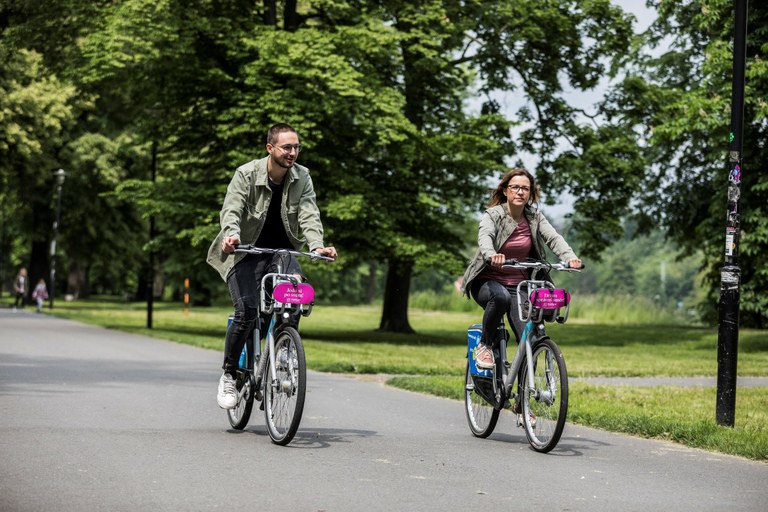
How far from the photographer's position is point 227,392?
26.9 feet

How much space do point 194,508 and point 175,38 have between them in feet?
71.9

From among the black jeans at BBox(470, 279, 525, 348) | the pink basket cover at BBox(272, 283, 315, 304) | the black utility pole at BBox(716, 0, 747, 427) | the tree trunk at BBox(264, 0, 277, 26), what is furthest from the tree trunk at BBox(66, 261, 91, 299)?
the pink basket cover at BBox(272, 283, 315, 304)

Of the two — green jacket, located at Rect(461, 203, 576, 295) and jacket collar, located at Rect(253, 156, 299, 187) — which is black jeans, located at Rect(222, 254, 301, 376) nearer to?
jacket collar, located at Rect(253, 156, 299, 187)

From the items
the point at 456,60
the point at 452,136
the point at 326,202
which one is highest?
the point at 456,60

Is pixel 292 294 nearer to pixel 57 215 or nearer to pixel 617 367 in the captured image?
pixel 617 367

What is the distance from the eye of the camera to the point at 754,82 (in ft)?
79.7

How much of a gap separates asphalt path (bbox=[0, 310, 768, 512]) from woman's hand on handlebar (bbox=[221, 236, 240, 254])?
1.28 meters

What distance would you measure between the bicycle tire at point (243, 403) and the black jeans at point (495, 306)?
1.69 m

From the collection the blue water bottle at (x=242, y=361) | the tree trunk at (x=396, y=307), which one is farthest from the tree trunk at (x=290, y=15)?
the blue water bottle at (x=242, y=361)

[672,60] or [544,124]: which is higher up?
[672,60]

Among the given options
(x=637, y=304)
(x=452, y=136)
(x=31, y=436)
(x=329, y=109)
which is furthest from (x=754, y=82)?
(x=637, y=304)

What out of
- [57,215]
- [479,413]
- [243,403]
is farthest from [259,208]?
[57,215]

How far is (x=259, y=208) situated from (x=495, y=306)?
5.80ft

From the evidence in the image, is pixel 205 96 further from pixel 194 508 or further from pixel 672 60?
pixel 194 508
